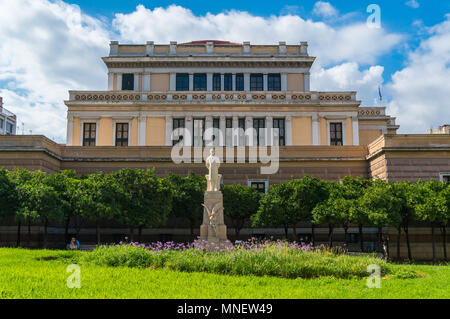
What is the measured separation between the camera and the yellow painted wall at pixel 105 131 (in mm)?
46719

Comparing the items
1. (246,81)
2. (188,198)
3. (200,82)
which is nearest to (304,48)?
(246,81)

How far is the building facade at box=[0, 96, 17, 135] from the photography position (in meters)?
85.6

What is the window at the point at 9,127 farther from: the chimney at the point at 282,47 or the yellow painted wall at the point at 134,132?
the chimney at the point at 282,47

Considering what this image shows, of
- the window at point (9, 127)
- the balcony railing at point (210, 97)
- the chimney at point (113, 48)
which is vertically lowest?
the balcony railing at point (210, 97)

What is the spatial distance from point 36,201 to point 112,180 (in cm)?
437

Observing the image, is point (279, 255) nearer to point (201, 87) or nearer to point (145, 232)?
point (145, 232)

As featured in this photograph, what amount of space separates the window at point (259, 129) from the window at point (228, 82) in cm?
729

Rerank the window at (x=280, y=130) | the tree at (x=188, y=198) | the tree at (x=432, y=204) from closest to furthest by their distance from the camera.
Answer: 1. the tree at (x=432, y=204)
2. the tree at (x=188, y=198)
3. the window at (x=280, y=130)

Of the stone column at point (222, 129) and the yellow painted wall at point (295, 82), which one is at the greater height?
the yellow painted wall at point (295, 82)

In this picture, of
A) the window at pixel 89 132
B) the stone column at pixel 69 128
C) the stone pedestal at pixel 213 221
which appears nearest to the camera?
the stone pedestal at pixel 213 221

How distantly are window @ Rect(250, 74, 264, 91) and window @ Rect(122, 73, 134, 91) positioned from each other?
14528 mm

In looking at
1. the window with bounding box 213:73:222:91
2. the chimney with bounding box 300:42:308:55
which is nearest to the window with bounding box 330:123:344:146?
the chimney with bounding box 300:42:308:55

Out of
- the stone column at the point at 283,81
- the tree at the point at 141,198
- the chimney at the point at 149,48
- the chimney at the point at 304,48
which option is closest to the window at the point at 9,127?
the chimney at the point at 149,48
